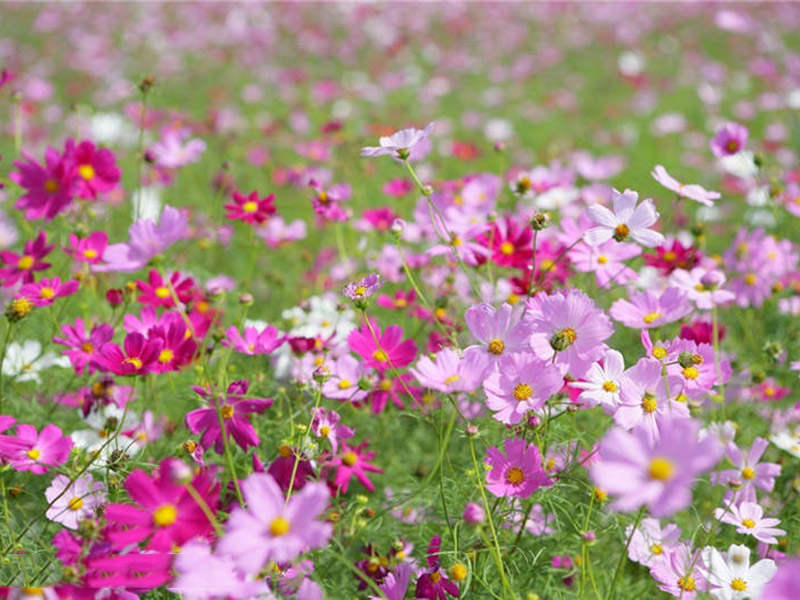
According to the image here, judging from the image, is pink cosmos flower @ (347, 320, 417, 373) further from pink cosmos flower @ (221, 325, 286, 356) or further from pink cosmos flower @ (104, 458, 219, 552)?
pink cosmos flower @ (104, 458, 219, 552)

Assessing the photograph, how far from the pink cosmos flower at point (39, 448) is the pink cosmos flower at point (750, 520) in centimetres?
104

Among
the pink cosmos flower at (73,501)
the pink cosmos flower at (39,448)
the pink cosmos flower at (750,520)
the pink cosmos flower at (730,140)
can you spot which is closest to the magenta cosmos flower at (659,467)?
the pink cosmos flower at (750,520)

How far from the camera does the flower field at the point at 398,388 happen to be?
0.83m

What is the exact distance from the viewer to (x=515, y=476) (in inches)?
38.4

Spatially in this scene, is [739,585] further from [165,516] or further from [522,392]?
[165,516]

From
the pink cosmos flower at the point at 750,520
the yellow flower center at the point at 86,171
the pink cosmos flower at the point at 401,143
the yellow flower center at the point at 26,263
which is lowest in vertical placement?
the pink cosmos flower at the point at 750,520

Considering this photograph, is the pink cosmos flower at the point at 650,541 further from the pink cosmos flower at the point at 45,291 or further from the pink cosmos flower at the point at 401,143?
the pink cosmos flower at the point at 45,291

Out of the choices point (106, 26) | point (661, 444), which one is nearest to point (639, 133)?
point (661, 444)

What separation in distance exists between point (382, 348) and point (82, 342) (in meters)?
0.58

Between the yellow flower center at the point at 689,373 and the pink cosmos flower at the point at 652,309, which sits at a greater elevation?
the pink cosmos flower at the point at 652,309

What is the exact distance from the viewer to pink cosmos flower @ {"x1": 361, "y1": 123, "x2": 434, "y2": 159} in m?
1.11

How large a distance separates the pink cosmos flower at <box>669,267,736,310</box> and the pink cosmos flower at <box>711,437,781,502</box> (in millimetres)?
261

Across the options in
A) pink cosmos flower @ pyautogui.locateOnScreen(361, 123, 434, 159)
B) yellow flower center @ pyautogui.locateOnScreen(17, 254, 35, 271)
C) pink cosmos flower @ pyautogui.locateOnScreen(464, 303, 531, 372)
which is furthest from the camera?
yellow flower center @ pyautogui.locateOnScreen(17, 254, 35, 271)

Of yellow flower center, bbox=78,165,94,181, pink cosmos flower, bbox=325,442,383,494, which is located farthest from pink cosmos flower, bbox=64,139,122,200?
pink cosmos flower, bbox=325,442,383,494
